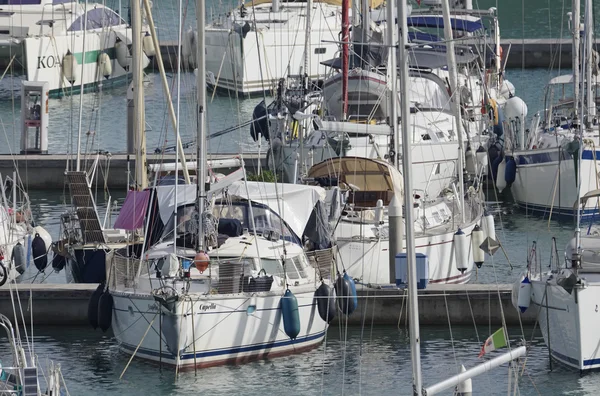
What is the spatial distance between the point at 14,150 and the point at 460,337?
23.5 meters

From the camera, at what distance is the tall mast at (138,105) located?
100ft

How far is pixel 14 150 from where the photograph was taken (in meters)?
48.3

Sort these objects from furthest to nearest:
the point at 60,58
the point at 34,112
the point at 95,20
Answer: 1. the point at 95,20
2. the point at 60,58
3. the point at 34,112

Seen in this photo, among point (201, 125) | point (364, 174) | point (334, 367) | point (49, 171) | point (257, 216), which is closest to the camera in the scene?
point (201, 125)

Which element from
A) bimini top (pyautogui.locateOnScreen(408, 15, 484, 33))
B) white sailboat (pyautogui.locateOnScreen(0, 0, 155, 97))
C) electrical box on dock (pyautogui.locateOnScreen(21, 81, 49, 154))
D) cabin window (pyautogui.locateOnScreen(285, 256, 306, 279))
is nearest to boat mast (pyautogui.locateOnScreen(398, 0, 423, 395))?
cabin window (pyautogui.locateOnScreen(285, 256, 306, 279))

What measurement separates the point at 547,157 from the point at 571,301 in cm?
1570

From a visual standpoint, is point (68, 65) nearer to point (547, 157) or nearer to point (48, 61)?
point (48, 61)

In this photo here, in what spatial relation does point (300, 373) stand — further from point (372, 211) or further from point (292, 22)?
point (292, 22)

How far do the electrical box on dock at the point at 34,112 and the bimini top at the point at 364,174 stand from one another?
580 inches

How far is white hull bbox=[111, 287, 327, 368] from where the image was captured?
25125mm

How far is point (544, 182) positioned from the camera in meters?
40.4

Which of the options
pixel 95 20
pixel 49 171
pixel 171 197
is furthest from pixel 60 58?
pixel 171 197

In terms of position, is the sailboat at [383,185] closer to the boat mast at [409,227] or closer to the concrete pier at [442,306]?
the concrete pier at [442,306]

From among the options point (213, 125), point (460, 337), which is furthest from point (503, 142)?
point (460, 337)
